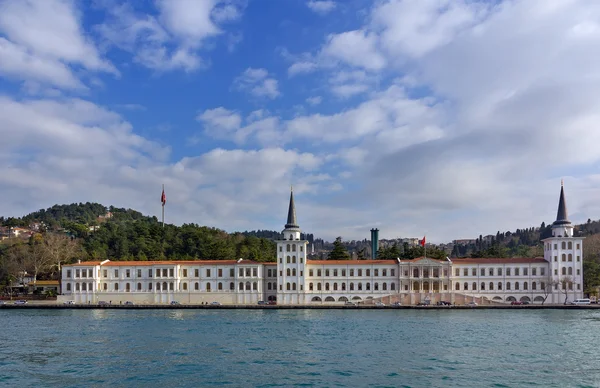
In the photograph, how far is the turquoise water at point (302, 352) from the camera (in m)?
29.6

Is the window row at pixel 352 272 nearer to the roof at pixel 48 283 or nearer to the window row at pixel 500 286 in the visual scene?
the window row at pixel 500 286

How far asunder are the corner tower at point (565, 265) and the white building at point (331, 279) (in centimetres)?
13

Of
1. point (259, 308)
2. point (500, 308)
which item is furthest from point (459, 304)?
point (259, 308)

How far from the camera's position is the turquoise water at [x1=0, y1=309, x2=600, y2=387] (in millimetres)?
29578

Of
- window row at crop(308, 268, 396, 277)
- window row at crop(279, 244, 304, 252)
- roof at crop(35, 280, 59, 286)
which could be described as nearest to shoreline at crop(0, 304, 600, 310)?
window row at crop(308, 268, 396, 277)

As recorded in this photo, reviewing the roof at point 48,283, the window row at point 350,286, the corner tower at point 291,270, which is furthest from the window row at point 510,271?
the roof at point 48,283

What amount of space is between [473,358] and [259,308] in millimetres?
43063

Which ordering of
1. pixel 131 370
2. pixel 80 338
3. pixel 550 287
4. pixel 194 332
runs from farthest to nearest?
pixel 550 287 → pixel 194 332 → pixel 80 338 → pixel 131 370

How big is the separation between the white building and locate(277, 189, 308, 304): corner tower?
0.14 m

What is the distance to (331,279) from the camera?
265ft

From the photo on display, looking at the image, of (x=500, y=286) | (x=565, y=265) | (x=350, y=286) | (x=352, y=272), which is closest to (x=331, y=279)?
(x=350, y=286)

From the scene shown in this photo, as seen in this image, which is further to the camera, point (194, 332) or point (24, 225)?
point (24, 225)

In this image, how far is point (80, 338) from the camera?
44281 millimetres

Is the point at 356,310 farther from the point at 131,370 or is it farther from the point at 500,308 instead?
the point at 131,370
